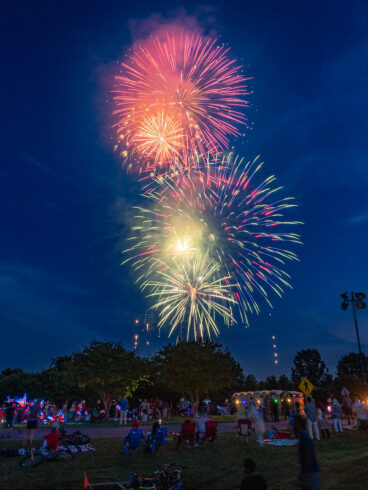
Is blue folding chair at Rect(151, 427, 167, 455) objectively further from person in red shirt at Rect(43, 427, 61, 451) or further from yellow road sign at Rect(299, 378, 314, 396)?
yellow road sign at Rect(299, 378, 314, 396)

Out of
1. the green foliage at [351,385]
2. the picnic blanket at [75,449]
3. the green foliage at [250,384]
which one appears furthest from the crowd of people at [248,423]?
the green foliage at [250,384]

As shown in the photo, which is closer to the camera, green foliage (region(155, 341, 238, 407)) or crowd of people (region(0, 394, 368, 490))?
crowd of people (region(0, 394, 368, 490))

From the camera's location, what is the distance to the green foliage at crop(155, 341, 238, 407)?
35938mm

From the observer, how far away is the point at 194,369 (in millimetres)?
35781

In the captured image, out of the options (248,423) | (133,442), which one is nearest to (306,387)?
(248,423)

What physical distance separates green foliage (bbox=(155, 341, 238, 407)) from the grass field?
20.2 meters

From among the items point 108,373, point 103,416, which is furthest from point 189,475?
point 103,416

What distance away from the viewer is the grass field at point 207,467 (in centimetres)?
963

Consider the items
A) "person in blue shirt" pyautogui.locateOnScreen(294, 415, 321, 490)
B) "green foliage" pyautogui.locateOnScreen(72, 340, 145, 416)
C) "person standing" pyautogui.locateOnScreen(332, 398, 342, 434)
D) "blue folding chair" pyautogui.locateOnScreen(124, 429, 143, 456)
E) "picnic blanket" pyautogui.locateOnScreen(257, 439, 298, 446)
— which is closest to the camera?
"person in blue shirt" pyautogui.locateOnScreen(294, 415, 321, 490)

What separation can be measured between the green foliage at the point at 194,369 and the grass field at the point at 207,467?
66.2 feet

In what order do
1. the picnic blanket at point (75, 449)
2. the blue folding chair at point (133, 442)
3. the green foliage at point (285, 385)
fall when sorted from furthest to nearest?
the green foliage at point (285, 385)
the blue folding chair at point (133, 442)
the picnic blanket at point (75, 449)

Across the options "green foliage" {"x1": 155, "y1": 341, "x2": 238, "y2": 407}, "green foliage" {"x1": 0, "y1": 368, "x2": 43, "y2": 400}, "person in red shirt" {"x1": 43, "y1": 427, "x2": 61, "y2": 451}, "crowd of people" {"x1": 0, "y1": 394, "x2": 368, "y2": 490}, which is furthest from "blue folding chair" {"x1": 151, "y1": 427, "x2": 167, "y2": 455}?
"green foliage" {"x1": 0, "y1": 368, "x2": 43, "y2": 400}

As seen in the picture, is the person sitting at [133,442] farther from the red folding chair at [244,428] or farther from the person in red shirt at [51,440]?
the red folding chair at [244,428]

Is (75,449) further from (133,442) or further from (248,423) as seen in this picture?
(248,423)
